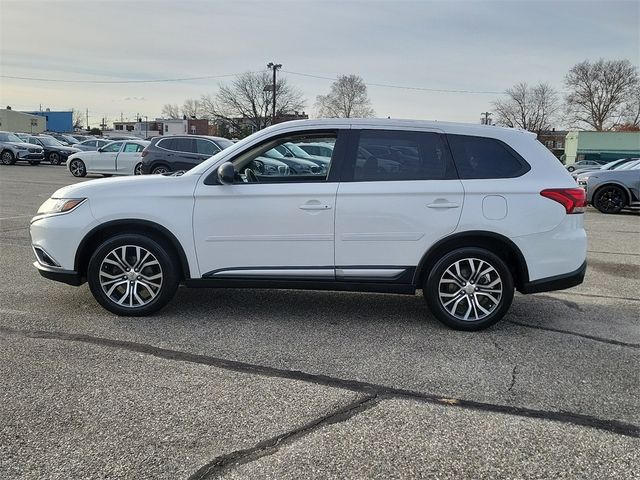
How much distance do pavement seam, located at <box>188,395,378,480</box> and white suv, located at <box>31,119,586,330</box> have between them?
5.32ft

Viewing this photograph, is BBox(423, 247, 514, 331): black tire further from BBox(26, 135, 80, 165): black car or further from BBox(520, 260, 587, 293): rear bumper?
BBox(26, 135, 80, 165): black car

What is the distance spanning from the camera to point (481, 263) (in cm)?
487

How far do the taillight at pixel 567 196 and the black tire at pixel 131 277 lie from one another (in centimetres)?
332

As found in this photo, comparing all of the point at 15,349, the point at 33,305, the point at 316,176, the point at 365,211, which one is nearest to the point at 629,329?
the point at 365,211

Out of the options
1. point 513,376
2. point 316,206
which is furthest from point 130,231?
point 513,376

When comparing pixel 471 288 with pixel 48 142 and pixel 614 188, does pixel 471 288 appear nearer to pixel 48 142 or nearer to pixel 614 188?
pixel 614 188

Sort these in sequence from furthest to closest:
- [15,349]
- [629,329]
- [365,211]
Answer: [629,329] < [365,211] < [15,349]

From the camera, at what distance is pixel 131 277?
5.04m

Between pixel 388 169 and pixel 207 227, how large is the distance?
65.6 inches

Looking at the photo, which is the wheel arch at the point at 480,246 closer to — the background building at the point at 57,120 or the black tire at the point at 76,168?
the black tire at the point at 76,168

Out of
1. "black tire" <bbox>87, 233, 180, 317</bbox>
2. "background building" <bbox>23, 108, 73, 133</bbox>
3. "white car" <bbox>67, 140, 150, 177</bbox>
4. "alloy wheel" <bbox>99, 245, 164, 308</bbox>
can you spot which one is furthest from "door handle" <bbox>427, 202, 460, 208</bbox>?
"background building" <bbox>23, 108, 73, 133</bbox>

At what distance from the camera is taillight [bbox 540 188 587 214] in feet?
15.7

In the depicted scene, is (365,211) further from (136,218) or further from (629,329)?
(629,329)

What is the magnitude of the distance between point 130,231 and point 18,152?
27.9 metres
